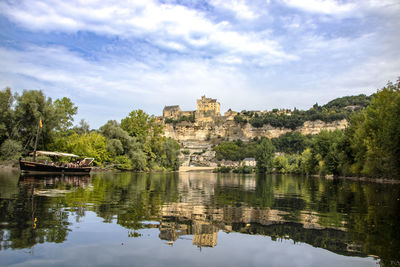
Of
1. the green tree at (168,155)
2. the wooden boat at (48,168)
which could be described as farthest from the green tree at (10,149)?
the green tree at (168,155)

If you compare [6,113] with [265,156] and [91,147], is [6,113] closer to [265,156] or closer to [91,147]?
[91,147]

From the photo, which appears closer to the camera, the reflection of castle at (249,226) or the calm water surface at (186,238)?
the calm water surface at (186,238)

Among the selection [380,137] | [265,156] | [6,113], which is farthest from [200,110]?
[380,137]

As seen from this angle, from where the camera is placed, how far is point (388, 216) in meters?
10.1

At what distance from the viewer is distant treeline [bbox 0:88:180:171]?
40.0 meters

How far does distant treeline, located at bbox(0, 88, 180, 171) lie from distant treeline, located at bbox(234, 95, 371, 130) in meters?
102

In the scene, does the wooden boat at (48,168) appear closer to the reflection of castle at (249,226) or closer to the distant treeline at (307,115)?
the reflection of castle at (249,226)

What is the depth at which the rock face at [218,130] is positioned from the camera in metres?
162

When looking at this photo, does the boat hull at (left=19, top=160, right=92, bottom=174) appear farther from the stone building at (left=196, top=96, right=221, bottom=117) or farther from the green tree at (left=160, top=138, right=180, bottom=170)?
the stone building at (left=196, top=96, right=221, bottom=117)

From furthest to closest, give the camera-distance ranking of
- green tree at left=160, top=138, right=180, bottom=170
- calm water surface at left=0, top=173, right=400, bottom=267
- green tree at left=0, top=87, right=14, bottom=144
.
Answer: green tree at left=160, top=138, right=180, bottom=170 → green tree at left=0, top=87, right=14, bottom=144 → calm water surface at left=0, top=173, right=400, bottom=267

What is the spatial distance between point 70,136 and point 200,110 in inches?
5241

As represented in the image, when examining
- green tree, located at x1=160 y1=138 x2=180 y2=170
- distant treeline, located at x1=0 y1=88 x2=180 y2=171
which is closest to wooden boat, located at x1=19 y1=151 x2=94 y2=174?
distant treeline, located at x1=0 y1=88 x2=180 y2=171

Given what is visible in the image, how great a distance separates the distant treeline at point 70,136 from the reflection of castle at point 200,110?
11134cm

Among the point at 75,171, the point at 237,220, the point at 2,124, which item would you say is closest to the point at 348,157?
the point at 75,171
